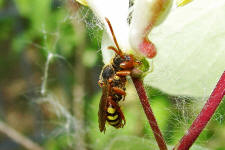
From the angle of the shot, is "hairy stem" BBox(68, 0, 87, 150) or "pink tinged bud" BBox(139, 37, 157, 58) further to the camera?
"hairy stem" BBox(68, 0, 87, 150)

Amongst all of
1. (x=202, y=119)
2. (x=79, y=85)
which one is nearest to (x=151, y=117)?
(x=202, y=119)

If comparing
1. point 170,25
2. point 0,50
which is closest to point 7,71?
point 0,50

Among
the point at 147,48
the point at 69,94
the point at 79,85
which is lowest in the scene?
the point at 69,94

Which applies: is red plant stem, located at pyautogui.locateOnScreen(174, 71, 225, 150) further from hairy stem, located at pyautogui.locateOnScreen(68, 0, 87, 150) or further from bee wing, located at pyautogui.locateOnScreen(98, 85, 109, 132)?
hairy stem, located at pyautogui.locateOnScreen(68, 0, 87, 150)

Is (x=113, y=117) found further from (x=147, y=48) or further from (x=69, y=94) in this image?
(x=69, y=94)

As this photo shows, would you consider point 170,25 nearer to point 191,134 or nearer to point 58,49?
point 191,134

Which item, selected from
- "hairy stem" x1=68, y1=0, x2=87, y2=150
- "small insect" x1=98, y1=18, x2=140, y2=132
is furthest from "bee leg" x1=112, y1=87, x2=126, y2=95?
"hairy stem" x1=68, y1=0, x2=87, y2=150

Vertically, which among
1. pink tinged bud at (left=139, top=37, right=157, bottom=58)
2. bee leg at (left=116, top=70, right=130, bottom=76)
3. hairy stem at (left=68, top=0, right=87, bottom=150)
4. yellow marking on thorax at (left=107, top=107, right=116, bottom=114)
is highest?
pink tinged bud at (left=139, top=37, right=157, bottom=58)
